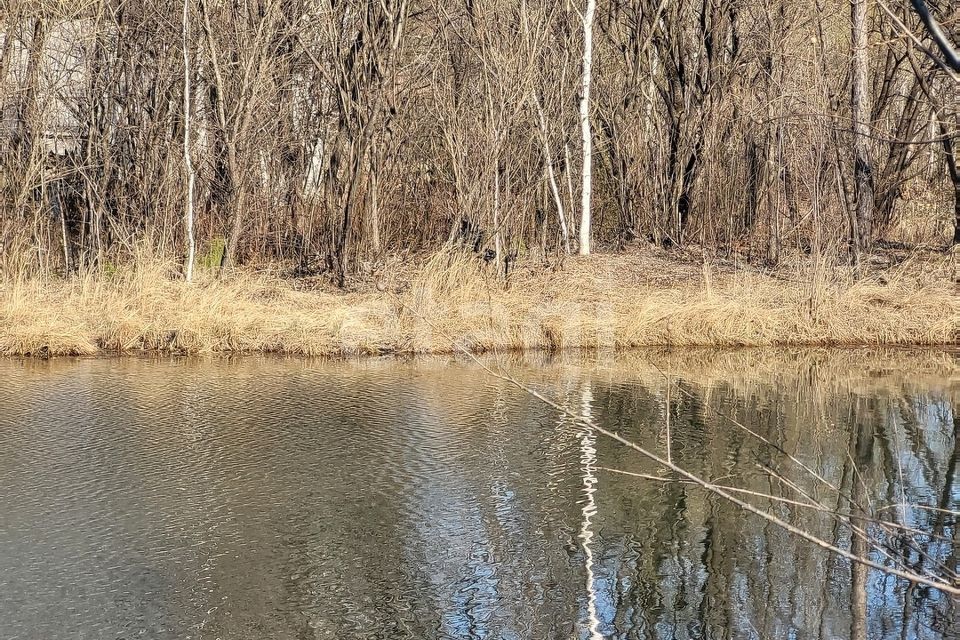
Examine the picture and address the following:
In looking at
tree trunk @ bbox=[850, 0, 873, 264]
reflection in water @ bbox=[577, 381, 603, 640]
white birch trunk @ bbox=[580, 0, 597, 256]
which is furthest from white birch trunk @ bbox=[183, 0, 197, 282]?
tree trunk @ bbox=[850, 0, 873, 264]

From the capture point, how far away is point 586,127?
16.0 m

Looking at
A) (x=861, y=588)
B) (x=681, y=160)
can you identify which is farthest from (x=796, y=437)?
(x=681, y=160)

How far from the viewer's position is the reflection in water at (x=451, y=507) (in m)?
4.79

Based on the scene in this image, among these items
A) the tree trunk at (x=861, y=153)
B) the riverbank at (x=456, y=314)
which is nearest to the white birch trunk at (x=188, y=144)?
the riverbank at (x=456, y=314)

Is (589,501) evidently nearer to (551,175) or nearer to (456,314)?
(456,314)

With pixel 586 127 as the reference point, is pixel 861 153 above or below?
below

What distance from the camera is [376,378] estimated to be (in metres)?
10.5

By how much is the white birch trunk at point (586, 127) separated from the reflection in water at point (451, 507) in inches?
228

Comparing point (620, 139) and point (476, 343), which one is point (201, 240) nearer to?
point (476, 343)

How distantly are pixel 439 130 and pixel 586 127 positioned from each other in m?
2.30

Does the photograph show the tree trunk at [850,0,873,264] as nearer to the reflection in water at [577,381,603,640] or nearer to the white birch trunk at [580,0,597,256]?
the white birch trunk at [580,0,597,256]

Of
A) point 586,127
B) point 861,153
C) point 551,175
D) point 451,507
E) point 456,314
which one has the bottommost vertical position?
point 451,507

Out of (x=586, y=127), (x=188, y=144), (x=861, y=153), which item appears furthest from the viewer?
(x=586, y=127)

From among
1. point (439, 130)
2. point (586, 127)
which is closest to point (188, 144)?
point (439, 130)
